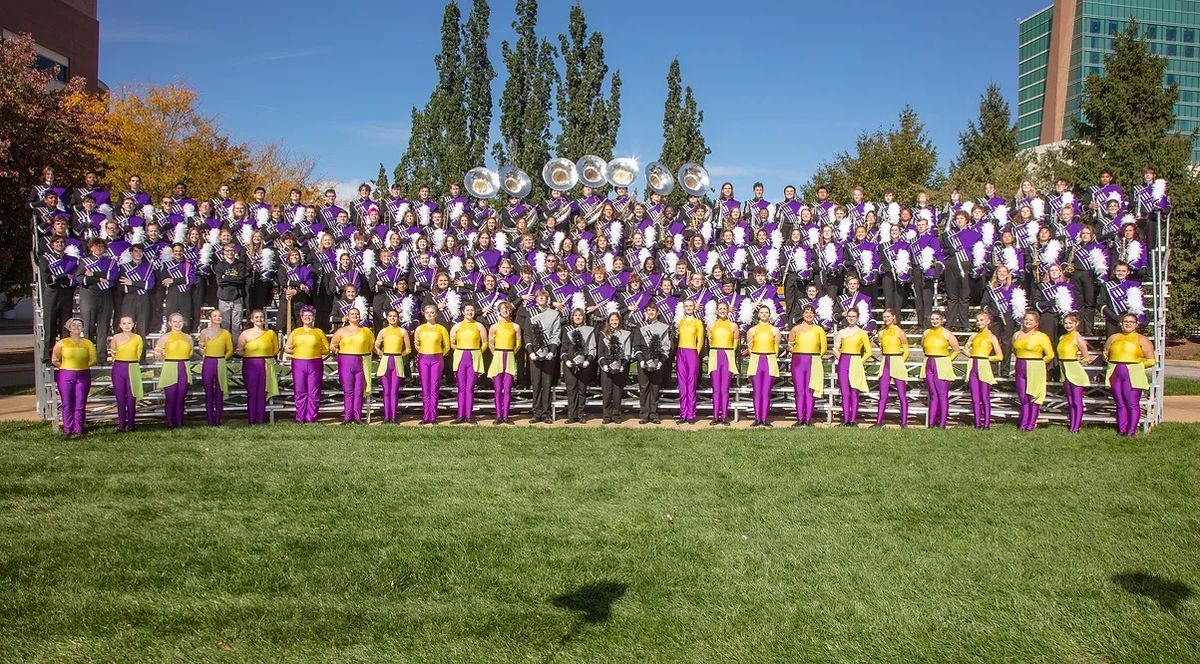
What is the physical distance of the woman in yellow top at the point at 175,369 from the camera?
35.7 ft

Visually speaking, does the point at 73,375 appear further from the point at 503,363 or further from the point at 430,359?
the point at 503,363

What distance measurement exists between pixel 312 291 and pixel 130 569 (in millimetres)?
7949

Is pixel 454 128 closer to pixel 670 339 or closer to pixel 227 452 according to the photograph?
pixel 670 339

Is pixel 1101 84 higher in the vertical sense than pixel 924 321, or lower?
higher

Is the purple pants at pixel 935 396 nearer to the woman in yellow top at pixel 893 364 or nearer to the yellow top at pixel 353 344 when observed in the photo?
the woman in yellow top at pixel 893 364

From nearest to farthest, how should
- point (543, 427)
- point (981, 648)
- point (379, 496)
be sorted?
1. point (981, 648)
2. point (379, 496)
3. point (543, 427)

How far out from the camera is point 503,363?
11555 mm

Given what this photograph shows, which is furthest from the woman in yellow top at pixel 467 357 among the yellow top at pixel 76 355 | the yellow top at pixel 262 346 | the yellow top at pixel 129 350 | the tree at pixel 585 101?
the tree at pixel 585 101

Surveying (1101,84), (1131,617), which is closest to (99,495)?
(1131,617)

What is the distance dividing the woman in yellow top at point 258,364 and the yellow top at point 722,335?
5.80 meters

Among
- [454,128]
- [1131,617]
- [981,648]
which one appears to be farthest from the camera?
[454,128]

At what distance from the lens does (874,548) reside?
5.78m

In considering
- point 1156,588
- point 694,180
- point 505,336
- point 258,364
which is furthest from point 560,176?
point 1156,588

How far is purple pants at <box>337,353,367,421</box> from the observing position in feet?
37.1
